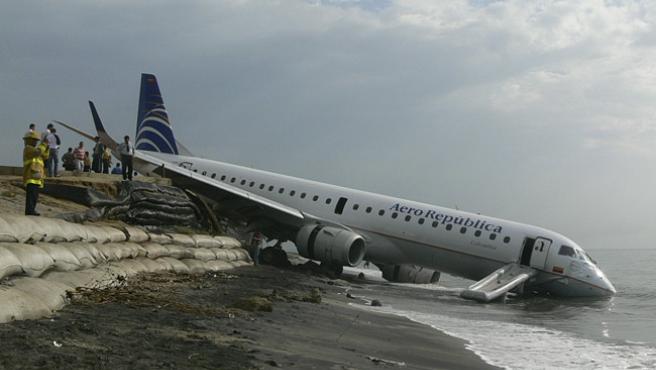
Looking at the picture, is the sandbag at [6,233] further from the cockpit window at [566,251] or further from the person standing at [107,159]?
the person standing at [107,159]

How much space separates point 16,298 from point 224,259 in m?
13.1

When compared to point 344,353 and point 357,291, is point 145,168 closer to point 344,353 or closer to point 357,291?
point 357,291

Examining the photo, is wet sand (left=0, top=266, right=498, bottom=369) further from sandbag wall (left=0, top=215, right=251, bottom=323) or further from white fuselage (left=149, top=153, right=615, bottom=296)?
white fuselage (left=149, top=153, right=615, bottom=296)

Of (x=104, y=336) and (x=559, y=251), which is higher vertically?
(x=559, y=251)

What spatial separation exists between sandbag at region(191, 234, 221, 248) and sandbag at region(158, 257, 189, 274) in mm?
2604

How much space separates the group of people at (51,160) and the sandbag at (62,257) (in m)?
3.48

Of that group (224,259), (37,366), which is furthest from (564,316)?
(37,366)

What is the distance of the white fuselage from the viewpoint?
2211cm

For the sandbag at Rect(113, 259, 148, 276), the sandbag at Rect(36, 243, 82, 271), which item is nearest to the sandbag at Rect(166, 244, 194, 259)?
the sandbag at Rect(113, 259, 148, 276)

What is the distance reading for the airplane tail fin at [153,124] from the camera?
3497cm

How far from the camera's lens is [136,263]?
41.5 feet

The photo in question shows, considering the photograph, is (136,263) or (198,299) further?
(136,263)

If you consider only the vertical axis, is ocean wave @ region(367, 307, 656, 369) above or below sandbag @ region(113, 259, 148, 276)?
above

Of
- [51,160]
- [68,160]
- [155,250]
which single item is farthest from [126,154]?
[155,250]
